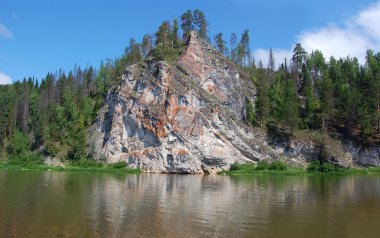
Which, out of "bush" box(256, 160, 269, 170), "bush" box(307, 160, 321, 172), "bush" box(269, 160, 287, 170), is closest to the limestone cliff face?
"bush" box(307, 160, 321, 172)

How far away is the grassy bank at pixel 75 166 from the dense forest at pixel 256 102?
9.23 feet

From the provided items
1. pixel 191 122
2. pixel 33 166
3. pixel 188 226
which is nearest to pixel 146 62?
pixel 191 122

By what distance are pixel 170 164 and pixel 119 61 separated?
59805 millimetres

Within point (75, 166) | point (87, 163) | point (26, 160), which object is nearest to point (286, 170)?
point (87, 163)

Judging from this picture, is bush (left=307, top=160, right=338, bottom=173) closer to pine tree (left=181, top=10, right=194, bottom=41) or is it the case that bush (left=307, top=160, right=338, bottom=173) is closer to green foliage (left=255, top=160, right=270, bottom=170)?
green foliage (left=255, top=160, right=270, bottom=170)

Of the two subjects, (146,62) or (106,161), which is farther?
(146,62)

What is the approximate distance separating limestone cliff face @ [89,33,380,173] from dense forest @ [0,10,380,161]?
441 cm

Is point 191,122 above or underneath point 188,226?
above

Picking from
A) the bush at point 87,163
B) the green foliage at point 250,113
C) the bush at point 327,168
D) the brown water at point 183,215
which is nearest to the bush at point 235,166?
the green foliage at point 250,113

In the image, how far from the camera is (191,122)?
88938 mm

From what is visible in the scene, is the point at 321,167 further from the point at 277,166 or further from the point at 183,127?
the point at 183,127

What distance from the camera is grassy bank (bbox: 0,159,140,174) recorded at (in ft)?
271

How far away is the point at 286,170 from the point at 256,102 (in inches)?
966

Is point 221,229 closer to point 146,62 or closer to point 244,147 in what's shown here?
point 244,147
